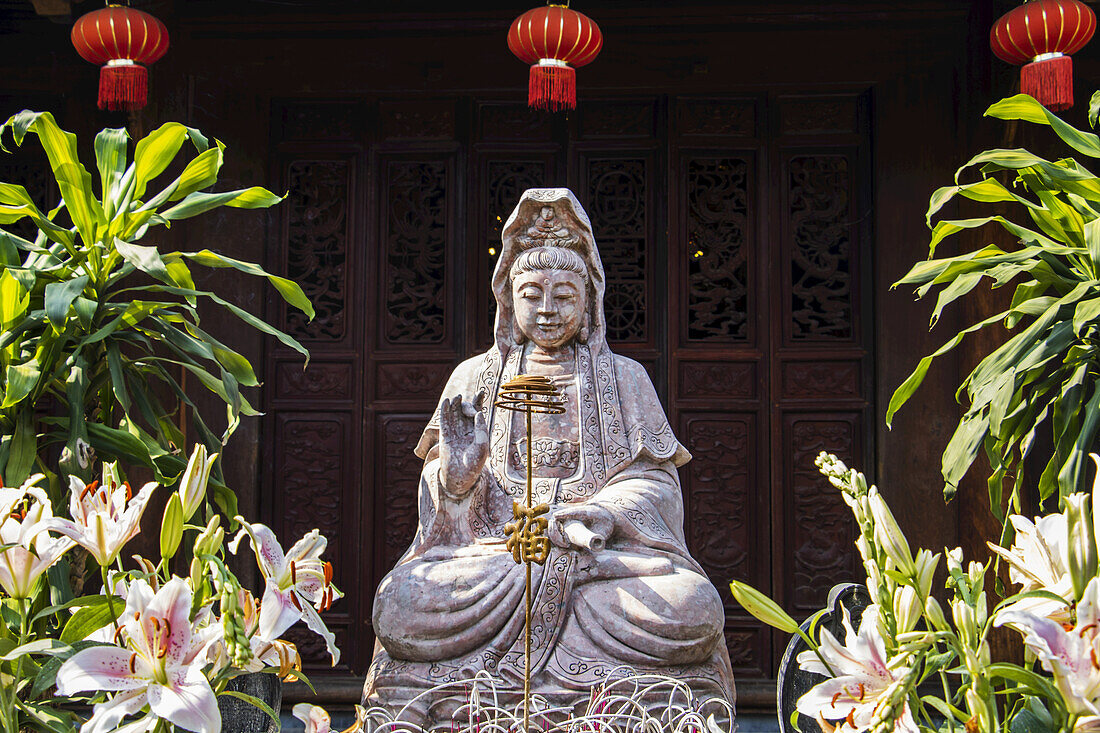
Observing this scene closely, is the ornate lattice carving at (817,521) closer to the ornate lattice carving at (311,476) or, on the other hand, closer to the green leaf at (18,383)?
the ornate lattice carving at (311,476)

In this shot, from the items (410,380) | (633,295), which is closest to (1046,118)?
(633,295)

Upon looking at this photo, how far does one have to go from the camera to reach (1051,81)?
400 cm

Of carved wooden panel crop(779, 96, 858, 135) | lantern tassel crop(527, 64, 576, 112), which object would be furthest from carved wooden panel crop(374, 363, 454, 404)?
carved wooden panel crop(779, 96, 858, 135)

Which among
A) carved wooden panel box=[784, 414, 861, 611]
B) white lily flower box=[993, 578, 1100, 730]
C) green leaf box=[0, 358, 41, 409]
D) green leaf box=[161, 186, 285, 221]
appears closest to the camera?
white lily flower box=[993, 578, 1100, 730]

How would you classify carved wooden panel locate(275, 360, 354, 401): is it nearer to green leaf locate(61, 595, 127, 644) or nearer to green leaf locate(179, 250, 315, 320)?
green leaf locate(179, 250, 315, 320)

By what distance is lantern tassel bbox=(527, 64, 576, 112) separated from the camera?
415cm

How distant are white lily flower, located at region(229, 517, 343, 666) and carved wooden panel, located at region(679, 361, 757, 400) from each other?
3682 millimetres

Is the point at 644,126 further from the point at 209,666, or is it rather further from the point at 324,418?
the point at 209,666

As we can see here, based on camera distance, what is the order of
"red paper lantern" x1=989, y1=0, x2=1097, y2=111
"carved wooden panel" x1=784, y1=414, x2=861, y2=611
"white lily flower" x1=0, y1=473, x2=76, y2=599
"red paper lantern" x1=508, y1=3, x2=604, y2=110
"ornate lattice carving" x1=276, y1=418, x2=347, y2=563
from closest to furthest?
1. "white lily flower" x1=0, y1=473, x2=76, y2=599
2. "red paper lantern" x1=989, y1=0, x2=1097, y2=111
3. "red paper lantern" x1=508, y1=3, x2=604, y2=110
4. "carved wooden panel" x1=784, y1=414, x2=861, y2=611
5. "ornate lattice carving" x1=276, y1=418, x2=347, y2=563

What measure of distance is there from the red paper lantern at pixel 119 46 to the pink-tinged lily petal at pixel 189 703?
3.49 meters

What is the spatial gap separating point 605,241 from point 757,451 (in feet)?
3.74

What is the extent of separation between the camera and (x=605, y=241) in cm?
505

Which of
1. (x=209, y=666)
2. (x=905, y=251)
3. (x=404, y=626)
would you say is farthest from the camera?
(x=905, y=251)

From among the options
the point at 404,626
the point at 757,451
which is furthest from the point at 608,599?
the point at 757,451
